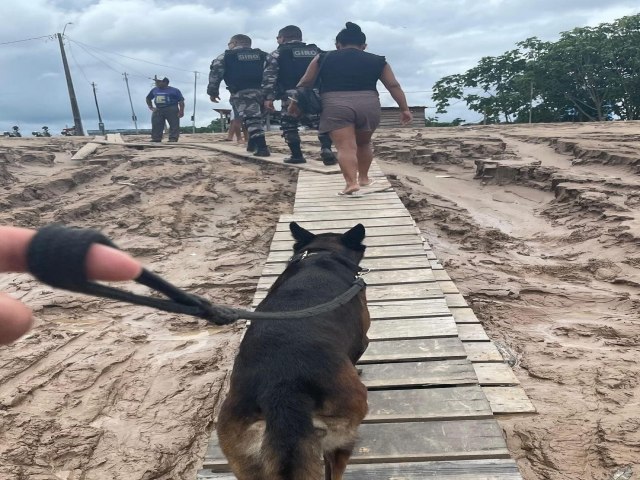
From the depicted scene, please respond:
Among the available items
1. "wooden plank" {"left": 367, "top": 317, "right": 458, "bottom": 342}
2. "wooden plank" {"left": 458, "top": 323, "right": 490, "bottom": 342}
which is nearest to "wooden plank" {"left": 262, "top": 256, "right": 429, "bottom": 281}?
"wooden plank" {"left": 458, "top": 323, "right": 490, "bottom": 342}

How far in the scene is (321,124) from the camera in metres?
5.99

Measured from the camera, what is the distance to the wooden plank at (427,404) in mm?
2340

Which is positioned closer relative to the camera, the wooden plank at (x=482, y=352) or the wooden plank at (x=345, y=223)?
the wooden plank at (x=482, y=352)

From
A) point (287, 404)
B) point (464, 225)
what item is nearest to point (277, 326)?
point (287, 404)

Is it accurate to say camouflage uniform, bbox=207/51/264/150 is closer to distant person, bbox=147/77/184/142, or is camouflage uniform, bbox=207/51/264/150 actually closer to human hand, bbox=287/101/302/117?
human hand, bbox=287/101/302/117

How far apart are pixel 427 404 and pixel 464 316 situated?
1.26 m

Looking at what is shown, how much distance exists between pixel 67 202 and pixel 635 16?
3362 cm

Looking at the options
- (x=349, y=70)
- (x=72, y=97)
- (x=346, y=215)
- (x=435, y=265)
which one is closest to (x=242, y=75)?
(x=349, y=70)

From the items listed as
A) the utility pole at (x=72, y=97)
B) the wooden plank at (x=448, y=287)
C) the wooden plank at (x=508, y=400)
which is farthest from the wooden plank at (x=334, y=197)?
the utility pole at (x=72, y=97)

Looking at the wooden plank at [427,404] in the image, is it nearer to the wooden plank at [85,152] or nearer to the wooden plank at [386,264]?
the wooden plank at [386,264]

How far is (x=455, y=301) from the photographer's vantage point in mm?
3801

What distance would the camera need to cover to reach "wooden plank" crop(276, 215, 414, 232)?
5.25 metres

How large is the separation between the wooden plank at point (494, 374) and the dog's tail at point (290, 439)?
1465mm

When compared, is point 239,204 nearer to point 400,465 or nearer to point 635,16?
point 400,465
